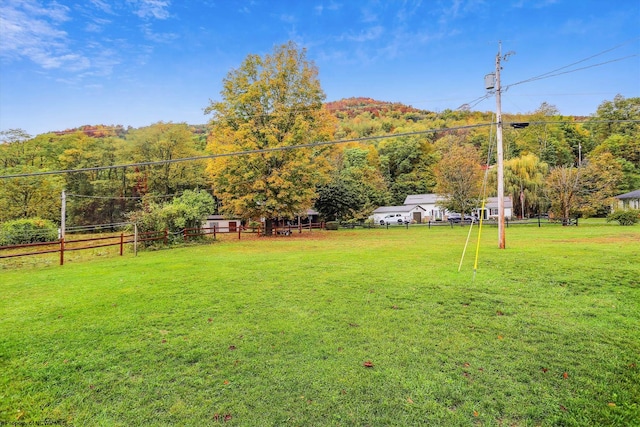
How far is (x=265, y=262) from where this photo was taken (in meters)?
Result: 10.5

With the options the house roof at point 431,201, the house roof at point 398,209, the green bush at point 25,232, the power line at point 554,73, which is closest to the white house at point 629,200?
the house roof at point 431,201

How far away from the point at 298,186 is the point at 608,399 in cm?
1871

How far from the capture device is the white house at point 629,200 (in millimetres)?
33906

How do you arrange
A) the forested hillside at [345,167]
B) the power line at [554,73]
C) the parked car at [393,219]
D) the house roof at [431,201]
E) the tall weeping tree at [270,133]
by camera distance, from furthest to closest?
the parked car at [393,219], the house roof at [431,201], the forested hillside at [345,167], the tall weeping tree at [270,133], the power line at [554,73]

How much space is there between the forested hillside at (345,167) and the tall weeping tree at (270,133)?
2099 mm

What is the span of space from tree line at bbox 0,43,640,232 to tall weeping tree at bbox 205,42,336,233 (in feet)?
0.26

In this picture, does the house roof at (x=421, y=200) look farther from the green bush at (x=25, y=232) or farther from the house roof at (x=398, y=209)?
the green bush at (x=25, y=232)

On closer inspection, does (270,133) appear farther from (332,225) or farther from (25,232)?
(25,232)

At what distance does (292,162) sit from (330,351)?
1683 cm

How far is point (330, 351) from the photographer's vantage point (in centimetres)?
395

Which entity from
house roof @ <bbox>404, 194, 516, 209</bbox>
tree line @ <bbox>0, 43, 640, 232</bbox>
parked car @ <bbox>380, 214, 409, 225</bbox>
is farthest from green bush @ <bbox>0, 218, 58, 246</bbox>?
house roof @ <bbox>404, 194, 516, 209</bbox>

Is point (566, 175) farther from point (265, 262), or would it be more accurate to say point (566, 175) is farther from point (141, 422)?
point (141, 422)

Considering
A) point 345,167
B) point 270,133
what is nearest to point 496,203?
point 345,167

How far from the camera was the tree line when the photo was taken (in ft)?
67.5
